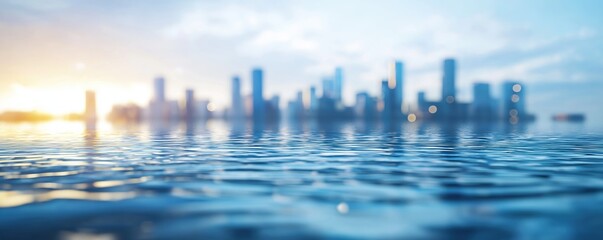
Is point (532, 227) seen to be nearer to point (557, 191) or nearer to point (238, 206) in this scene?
point (557, 191)

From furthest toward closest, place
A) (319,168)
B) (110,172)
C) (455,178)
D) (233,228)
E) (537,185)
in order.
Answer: (319,168) → (110,172) → (455,178) → (537,185) → (233,228)

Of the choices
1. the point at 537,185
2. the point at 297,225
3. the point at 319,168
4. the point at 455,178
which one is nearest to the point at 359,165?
the point at 319,168

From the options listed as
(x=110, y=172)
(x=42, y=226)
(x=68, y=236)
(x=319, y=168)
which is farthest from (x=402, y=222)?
(x=110, y=172)

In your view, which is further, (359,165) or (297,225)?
(359,165)

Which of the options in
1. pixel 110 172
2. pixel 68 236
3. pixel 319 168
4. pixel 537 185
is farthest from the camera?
pixel 319 168

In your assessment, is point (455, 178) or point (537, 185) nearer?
point (537, 185)

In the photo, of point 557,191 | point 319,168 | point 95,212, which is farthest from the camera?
point 319,168

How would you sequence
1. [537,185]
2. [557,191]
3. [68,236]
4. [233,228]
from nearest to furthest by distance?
[68,236], [233,228], [557,191], [537,185]

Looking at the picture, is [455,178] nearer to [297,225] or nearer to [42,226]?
[297,225]

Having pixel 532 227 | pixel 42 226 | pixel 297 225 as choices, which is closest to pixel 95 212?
pixel 42 226
